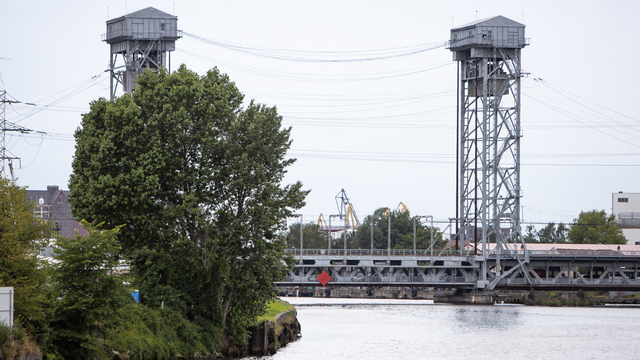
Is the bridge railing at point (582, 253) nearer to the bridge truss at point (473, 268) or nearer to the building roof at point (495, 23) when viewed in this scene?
the bridge truss at point (473, 268)

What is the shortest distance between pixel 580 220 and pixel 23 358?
454 ft

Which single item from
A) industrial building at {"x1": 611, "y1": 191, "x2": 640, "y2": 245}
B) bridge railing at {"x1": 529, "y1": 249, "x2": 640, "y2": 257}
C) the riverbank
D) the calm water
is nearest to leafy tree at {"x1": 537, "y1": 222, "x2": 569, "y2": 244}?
industrial building at {"x1": 611, "y1": 191, "x2": 640, "y2": 245}

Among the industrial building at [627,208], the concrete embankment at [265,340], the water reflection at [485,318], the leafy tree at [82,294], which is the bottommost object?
the water reflection at [485,318]

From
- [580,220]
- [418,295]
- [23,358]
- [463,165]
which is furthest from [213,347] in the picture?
[580,220]

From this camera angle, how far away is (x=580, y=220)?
151 meters

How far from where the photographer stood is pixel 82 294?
30297 mm

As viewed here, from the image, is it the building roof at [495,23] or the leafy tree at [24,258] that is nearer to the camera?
the leafy tree at [24,258]

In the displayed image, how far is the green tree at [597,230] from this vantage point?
141 metres

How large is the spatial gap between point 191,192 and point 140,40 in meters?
48.1

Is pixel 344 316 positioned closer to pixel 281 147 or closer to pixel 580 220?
pixel 281 147

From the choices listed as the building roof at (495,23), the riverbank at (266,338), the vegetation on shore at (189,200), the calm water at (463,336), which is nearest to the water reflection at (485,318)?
the calm water at (463,336)

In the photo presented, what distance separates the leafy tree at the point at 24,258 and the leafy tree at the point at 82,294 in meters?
0.74

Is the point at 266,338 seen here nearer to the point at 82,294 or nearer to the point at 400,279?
the point at 82,294

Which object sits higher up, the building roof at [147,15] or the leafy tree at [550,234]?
the building roof at [147,15]
